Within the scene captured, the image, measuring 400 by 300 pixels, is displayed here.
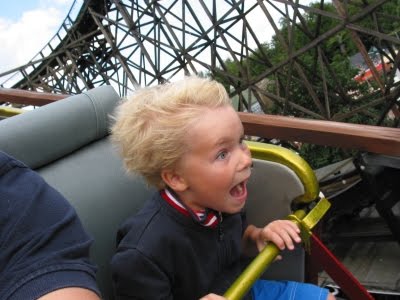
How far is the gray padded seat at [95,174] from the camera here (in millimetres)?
1184

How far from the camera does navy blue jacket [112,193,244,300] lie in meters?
1.01

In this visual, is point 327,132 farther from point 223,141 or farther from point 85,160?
point 85,160

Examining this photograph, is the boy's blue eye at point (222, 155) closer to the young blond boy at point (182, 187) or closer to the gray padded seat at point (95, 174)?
the young blond boy at point (182, 187)

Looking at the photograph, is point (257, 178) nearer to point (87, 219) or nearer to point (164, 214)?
point (164, 214)

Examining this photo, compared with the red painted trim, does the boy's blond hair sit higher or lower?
higher

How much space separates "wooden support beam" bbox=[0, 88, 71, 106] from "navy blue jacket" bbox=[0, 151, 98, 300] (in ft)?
3.94

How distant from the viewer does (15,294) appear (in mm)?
627

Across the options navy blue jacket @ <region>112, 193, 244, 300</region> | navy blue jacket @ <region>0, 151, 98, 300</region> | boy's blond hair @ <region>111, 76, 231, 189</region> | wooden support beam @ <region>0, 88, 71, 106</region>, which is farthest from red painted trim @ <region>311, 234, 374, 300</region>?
wooden support beam @ <region>0, 88, 71, 106</region>

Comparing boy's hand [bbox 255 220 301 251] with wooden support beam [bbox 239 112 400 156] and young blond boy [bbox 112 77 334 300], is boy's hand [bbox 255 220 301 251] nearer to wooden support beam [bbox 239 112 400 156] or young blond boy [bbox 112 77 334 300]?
young blond boy [bbox 112 77 334 300]

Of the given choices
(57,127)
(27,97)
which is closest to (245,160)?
(57,127)

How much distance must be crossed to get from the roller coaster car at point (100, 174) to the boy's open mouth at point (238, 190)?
0.59 ft

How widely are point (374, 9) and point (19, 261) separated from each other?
4332 millimetres

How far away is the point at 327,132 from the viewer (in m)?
1.36

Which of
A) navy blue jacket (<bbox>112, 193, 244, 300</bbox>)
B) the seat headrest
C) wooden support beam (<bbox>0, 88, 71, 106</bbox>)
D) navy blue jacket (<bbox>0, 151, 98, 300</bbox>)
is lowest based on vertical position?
navy blue jacket (<bbox>112, 193, 244, 300</bbox>)
